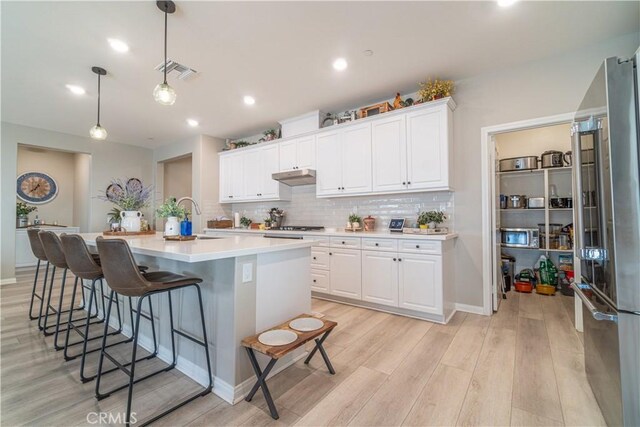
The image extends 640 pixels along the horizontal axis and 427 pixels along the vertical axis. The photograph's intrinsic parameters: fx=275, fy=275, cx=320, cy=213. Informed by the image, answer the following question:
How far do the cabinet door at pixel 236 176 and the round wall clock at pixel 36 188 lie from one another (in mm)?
5240

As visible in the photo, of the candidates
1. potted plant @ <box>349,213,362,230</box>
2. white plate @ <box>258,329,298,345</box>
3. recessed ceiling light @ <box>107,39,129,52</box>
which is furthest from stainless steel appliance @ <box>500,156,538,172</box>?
recessed ceiling light @ <box>107,39,129,52</box>

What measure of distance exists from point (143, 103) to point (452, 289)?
485cm

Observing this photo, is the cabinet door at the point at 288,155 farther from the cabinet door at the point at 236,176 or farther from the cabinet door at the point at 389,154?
the cabinet door at the point at 389,154

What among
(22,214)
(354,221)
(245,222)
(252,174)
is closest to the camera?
(354,221)

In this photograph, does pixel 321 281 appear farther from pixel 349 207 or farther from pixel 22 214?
pixel 22 214

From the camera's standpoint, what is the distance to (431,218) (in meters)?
3.30

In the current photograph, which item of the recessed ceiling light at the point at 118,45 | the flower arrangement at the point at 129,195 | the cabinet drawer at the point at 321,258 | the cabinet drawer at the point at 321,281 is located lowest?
the cabinet drawer at the point at 321,281

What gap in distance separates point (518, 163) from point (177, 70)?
196 inches

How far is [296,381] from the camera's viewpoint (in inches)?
74.7

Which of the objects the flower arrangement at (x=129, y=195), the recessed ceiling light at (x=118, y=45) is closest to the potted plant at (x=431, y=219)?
the flower arrangement at (x=129, y=195)

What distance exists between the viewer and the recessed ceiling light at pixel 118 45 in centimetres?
255

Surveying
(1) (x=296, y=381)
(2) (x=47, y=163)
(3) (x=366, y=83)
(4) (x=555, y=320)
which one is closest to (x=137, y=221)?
(1) (x=296, y=381)

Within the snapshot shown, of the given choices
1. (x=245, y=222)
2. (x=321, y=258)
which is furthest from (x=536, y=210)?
(x=245, y=222)

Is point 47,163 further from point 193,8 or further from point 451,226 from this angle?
point 451,226
